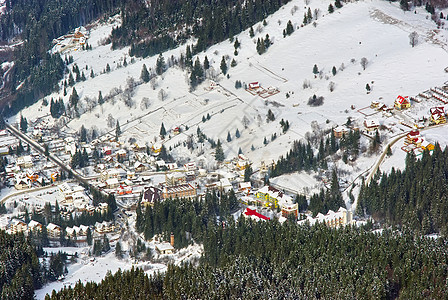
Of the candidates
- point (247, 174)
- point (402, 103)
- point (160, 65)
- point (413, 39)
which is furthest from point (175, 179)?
point (413, 39)

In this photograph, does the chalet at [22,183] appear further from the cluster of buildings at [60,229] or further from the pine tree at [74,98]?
the pine tree at [74,98]

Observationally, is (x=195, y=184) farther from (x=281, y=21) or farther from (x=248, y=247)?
(x=281, y=21)

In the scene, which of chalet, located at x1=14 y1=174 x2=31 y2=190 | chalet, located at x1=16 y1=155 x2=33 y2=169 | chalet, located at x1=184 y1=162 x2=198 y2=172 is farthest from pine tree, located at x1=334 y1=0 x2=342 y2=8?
chalet, located at x1=14 y1=174 x2=31 y2=190

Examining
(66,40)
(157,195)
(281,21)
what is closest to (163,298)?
(157,195)

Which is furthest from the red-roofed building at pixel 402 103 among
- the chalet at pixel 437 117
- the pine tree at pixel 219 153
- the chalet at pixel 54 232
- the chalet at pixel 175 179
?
the chalet at pixel 54 232

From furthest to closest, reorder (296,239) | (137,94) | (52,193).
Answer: (137,94) → (52,193) → (296,239)
